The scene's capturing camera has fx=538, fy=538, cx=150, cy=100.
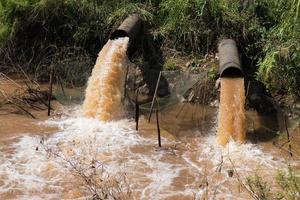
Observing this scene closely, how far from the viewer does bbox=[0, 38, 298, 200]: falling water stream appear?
623 centimetres

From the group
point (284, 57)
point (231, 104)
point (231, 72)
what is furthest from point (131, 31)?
point (284, 57)

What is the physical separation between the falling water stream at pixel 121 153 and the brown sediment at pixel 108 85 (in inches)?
0.7

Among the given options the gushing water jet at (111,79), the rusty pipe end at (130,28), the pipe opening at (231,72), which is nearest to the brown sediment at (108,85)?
the gushing water jet at (111,79)

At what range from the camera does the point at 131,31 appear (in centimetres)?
927

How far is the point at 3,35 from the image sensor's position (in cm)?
1051

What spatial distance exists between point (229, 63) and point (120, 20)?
10.8 ft

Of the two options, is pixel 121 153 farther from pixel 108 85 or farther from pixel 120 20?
pixel 120 20

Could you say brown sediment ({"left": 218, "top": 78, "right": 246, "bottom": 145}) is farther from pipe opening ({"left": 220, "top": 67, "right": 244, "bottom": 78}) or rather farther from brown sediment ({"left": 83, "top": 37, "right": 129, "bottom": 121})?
brown sediment ({"left": 83, "top": 37, "right": 129, "bottom": 121})

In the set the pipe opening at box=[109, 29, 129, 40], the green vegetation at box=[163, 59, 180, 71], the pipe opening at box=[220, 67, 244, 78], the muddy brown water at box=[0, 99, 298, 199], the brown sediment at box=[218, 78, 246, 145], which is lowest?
the muddy brown water at box=[0, 99, 298, 199]

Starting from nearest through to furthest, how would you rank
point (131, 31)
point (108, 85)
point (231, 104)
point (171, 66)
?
point (231, 104)
point (108, 85)
point (131, 31)
point (171, 66)

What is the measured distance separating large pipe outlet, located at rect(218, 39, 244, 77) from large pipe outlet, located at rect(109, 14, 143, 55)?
63.4 inches

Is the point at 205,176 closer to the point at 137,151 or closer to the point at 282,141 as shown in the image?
the point at 137,151

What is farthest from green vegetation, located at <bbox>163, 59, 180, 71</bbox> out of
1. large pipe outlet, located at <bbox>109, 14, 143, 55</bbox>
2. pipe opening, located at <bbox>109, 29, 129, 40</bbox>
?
pipe opening, located at <bbox>109, 29, 129, 40</bbox>

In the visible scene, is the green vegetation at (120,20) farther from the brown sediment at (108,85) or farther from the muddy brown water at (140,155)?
the muddy brown water at (140,155)
